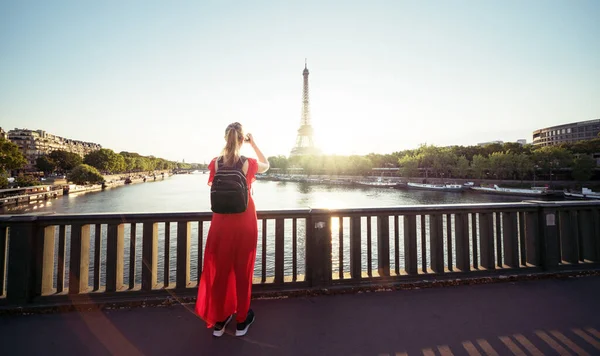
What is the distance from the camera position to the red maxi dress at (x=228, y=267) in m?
2.57

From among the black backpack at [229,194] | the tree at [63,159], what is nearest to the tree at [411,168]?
the black backpack at [229,194]

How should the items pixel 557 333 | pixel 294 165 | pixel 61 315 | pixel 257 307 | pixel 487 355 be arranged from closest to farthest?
pixel 487 355
pixel 557 333
pixel 61 315
pixel 257 307
pixel 294 165

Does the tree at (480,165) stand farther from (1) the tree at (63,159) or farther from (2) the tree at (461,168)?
(1) the tree at (63,159)

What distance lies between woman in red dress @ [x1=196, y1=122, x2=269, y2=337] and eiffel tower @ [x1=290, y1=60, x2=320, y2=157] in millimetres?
100239

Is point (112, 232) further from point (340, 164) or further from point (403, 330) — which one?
point (340, 164)

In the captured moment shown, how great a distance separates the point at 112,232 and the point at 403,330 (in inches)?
118

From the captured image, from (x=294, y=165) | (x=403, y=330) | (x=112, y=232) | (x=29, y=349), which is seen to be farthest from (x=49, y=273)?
(x=294, y=165)

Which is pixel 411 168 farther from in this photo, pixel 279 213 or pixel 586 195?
pixel 279 213

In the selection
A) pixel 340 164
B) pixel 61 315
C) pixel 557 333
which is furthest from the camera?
pixel 340 164

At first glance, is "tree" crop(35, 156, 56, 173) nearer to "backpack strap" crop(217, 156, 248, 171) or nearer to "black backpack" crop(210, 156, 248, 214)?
"backpack strap" crop(217, 156, 248, 171)

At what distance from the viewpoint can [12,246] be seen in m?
2.95

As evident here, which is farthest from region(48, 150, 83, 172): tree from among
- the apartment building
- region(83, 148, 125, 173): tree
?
the apartment building

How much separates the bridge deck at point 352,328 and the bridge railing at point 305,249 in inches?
9.7

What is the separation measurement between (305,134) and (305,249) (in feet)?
335
